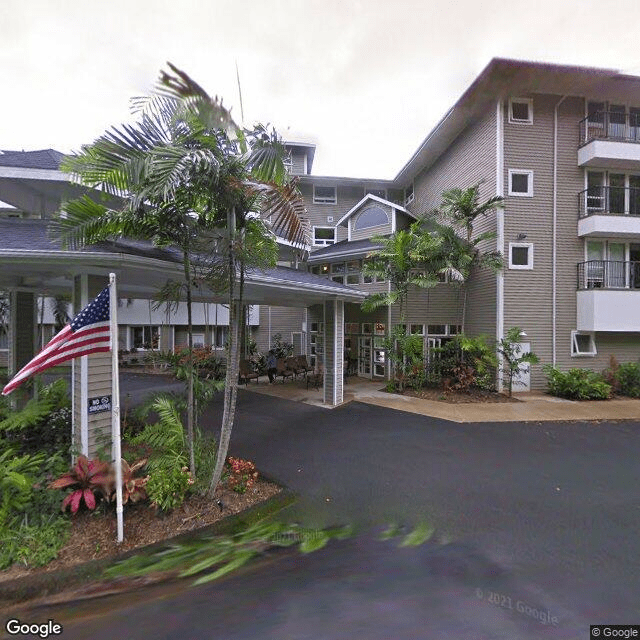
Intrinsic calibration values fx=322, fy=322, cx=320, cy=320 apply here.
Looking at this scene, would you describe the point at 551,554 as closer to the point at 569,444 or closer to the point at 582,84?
the point at 569,444

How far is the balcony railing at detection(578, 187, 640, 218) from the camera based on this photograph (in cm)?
1180

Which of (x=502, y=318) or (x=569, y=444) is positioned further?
(x=502, y=318)

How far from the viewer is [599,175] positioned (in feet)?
39.3

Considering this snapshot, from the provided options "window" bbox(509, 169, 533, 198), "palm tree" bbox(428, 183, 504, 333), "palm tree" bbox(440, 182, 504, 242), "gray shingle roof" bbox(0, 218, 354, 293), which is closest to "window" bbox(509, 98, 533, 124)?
"window" bbox(509, 169, 533, 198)

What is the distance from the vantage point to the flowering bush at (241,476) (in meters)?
4.53

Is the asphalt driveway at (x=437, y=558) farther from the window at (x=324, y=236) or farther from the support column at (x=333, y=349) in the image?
the window at (x=324, y=236)

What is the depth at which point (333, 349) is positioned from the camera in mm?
9930

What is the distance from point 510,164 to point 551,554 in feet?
41.0

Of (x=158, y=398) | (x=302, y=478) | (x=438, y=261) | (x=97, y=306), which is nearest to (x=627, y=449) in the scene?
(x=302, y=478)

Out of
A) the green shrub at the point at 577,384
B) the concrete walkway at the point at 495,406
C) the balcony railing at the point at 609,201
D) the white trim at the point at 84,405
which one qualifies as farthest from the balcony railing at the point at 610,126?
the white trim at the point at 84,405

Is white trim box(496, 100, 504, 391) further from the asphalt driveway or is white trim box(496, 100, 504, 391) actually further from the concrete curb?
the concrete curb

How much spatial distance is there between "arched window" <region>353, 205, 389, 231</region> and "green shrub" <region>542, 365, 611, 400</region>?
8778 millimetres

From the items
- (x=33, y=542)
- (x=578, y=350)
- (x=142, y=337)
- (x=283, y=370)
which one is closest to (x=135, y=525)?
(x=33, y=542)

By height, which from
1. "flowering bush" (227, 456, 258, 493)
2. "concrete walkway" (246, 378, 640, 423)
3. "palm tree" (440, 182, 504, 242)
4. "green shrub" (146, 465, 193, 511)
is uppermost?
"palm tree" (440, 182, 504, 242)
